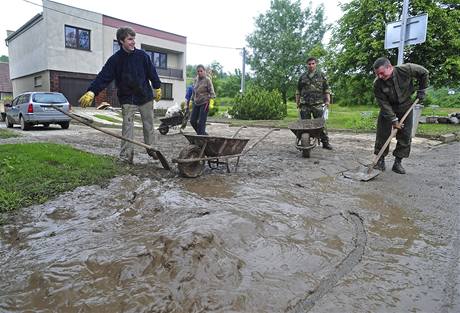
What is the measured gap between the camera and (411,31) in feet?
31.2

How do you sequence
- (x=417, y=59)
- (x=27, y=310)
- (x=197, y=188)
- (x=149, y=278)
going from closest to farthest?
(x=27, y=310) < (x=149, y=278) < (x=197, y=188) < (x=417, y=59)

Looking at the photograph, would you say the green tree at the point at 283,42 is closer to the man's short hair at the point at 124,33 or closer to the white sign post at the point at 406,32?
the white sign post at the point at 406,32

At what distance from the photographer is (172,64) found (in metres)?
30.6

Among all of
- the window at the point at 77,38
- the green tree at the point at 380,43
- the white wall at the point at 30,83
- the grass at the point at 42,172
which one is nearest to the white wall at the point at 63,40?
the window at the point at 77,38

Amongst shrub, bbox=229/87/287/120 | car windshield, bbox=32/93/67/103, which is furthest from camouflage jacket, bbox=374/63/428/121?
shrub, bbox=229/87/287/120

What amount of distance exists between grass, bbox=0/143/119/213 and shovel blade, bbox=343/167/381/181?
3420mm

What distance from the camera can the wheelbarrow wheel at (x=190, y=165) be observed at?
15.0 ft

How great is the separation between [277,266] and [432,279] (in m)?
1.03

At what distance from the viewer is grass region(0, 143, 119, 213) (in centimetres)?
348

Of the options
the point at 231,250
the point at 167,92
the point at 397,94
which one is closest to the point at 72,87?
the point at 167,92

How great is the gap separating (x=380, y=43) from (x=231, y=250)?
14.1 meters

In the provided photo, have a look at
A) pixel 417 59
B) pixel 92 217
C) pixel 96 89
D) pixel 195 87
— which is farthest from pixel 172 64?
pixel 92 217

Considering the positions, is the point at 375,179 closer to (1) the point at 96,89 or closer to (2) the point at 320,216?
(2) the point at 320,216

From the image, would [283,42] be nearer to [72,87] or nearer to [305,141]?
[72,87]
